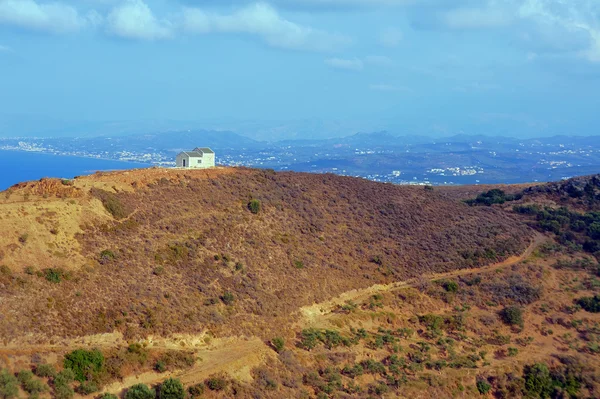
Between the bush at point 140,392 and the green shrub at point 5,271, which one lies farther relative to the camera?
the green shrub at point 5,271

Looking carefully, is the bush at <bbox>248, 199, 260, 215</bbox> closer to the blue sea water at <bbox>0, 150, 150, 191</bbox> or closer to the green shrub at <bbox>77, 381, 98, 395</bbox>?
the green shrub at <bbox>77, 381, 98, 395</bbox>

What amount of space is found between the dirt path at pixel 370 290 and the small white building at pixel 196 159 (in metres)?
→ 19.2

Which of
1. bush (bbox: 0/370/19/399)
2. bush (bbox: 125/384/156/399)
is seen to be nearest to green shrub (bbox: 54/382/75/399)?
bush (bbox: 0/370/19/399)

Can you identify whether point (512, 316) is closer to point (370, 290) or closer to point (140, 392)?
point (370, 290)

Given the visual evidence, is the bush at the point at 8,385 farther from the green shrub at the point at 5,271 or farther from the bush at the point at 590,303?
the bush at the point at 590,303

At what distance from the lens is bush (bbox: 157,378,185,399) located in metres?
21.8

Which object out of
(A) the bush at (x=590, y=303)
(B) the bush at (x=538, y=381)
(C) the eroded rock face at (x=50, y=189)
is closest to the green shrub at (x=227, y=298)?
(C) the eroded rock face at (x=50, y=189)

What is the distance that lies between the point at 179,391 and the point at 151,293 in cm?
719

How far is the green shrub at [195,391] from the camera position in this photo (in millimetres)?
22422

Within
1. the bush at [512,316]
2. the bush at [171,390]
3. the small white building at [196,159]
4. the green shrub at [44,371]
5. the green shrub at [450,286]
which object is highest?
the small white building at [196,159]

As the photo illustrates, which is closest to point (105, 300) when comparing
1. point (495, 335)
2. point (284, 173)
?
point (495, 335)

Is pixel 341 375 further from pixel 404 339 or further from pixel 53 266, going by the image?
pixel 53 266

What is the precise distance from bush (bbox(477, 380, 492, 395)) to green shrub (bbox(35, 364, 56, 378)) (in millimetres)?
21150

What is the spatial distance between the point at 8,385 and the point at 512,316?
2983cm
